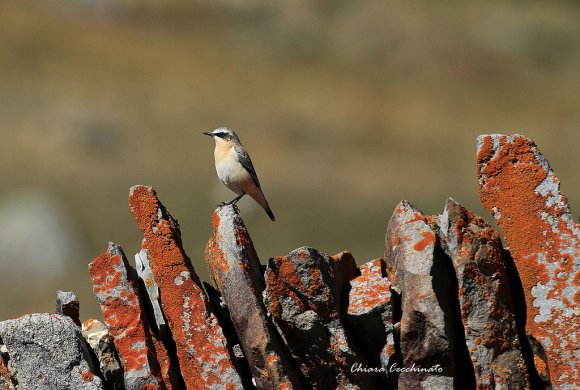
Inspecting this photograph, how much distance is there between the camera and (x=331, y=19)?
74.3 metres

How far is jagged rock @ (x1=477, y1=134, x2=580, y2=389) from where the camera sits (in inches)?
339

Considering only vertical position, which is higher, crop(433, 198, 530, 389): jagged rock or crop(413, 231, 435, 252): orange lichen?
crop(413, 231, 435, 252): orange lichen

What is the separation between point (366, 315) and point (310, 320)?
51cm

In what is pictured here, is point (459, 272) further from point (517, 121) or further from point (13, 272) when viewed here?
point (517, 121)

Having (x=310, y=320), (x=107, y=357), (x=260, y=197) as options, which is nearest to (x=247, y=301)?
(x=310, y=320)

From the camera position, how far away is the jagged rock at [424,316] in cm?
861

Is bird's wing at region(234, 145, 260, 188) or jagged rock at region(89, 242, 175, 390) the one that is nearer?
jagged rock at region(89, 242, 175, 390)

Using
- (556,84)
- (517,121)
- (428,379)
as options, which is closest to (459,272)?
(428,379)

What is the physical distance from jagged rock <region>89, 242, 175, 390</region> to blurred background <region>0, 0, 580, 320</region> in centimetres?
2084

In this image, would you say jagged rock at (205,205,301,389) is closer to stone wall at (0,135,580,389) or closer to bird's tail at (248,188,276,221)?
stone wall at (0,135,580,389)

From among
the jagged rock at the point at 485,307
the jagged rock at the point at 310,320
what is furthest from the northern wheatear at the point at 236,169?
the jagged rock at the point at 485,307

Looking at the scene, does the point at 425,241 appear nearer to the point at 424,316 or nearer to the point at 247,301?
the point at 424,316

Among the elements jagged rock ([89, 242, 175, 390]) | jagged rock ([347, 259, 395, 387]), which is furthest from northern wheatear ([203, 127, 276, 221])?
jagged rock ([347, 259, 395, 387])

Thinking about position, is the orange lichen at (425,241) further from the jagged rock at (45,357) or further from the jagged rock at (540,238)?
the jagged rock at (45,357)
